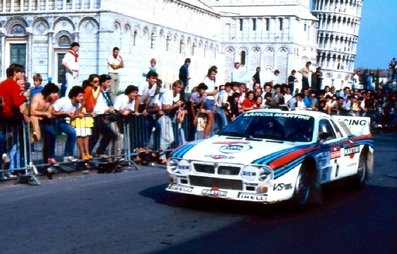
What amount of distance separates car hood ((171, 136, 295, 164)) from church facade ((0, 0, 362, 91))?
1939 cm

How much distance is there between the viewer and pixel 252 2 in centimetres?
10050

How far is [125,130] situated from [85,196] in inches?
165

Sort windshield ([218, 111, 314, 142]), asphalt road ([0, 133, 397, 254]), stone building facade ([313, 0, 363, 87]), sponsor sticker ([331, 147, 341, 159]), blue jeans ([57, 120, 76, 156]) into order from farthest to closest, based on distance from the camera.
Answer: stone building facade ([313, 0, 363, 87]) → blue jeans ([57, 120, 76, 156]) → sponsor sticker ([331, 147, 341, 159]) → windshield ([218, 111, 314, 142]) → asphalt road ([0, 133, 397, 254])

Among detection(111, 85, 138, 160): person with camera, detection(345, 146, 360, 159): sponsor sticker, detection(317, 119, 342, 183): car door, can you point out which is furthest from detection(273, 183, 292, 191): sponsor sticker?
detection(111, 85, 138, 160): person with camera

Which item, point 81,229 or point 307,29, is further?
point 307,29

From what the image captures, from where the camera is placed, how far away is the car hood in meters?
9.24

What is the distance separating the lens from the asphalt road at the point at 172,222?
7.37m

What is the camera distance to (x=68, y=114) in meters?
12.8

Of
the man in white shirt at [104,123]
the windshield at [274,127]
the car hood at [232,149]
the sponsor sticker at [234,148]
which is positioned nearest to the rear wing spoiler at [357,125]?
the windshield at [274,127]

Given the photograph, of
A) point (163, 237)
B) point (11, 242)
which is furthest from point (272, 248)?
point (11, 242)

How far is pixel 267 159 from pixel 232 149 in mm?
585

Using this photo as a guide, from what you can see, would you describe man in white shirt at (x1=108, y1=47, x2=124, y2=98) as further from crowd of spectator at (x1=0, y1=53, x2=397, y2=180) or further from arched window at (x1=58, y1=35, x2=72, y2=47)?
arched window at (x1=58, y1=35, x2=72, y2=47)

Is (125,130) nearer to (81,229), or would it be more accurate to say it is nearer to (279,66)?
(81,229)

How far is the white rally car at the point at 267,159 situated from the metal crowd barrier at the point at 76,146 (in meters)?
3.39
